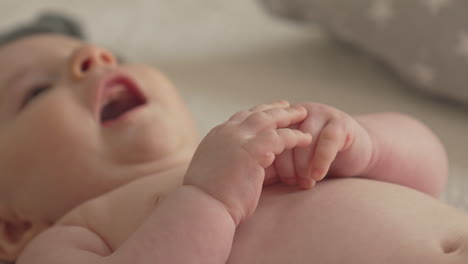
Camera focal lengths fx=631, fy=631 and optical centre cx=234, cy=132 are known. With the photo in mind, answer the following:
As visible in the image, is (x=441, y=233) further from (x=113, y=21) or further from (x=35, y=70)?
(x=113, y=21)

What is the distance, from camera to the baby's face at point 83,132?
85 cm

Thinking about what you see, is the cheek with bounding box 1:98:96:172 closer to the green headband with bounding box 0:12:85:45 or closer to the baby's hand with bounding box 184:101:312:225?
the baby's hand with bounding box 184:101:312:225

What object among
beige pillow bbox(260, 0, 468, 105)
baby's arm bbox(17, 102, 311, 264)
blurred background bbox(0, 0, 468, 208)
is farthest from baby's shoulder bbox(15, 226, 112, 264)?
beige pillow bbox(260, 0, 468, 105)

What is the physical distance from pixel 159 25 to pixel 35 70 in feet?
2.35

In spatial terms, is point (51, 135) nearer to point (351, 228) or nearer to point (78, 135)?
point (78, 135)

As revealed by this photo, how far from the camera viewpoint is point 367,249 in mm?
618

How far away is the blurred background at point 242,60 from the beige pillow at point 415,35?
64 mm

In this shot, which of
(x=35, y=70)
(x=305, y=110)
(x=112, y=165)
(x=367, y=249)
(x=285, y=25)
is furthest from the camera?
(x=285, y=25)

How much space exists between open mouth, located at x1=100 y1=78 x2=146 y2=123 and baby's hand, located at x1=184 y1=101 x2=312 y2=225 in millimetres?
270

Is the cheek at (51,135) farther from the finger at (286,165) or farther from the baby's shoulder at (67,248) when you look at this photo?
the finger at (286,165)

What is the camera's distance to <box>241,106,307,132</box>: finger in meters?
0.67

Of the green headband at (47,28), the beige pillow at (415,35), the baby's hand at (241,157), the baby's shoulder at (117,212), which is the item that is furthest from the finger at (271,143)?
the green headband at (47,28)

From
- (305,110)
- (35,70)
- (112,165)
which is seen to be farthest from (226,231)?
(35,70)

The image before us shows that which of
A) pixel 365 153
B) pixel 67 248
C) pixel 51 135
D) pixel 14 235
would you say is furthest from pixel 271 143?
pixel 14 235
